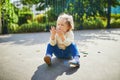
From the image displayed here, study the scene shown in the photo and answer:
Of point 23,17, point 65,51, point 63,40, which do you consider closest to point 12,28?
point 23,17

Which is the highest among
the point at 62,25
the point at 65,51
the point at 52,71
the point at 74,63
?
the point at 62,25

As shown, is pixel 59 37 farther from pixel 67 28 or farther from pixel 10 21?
pixel 10 21

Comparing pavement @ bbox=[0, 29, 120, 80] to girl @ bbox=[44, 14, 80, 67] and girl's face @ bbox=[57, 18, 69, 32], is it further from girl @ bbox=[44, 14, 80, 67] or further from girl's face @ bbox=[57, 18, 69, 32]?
girl's face @ bbox=[57, 18, 69, 32]

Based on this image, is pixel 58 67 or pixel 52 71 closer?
pixel 52 71

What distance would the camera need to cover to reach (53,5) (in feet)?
41.8

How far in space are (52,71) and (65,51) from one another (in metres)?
0.67

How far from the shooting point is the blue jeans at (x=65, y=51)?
14.3ft

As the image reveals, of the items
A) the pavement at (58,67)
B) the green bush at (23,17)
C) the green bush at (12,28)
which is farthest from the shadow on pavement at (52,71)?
the green bush at (23,17)

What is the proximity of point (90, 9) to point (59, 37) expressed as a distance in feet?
27.7

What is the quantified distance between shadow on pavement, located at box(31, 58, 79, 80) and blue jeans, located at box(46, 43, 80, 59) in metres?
0.23

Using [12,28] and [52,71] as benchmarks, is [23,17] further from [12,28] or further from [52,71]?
[52,71]

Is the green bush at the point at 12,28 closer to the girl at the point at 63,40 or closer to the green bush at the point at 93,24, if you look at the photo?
the green bush at the point at 93,24

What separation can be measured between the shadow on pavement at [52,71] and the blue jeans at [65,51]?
0.23 metres

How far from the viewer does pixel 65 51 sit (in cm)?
454
